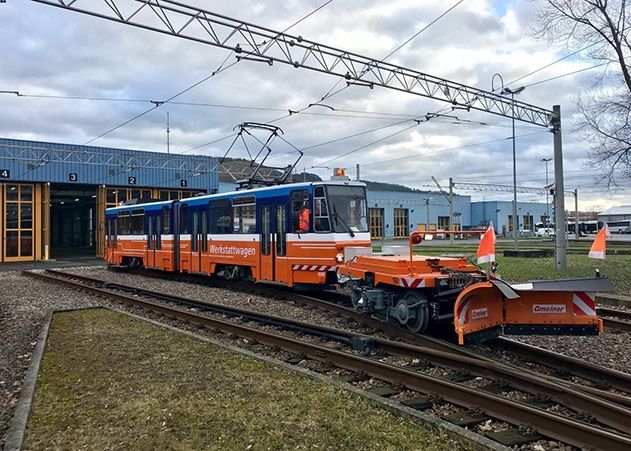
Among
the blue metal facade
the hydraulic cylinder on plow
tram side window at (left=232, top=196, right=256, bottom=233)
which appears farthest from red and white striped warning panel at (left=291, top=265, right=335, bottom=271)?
the blue metal facade

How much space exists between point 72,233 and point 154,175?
27409mm

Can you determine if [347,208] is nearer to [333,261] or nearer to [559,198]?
[333,261]

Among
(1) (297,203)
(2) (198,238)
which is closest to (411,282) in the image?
(1) (297,203)

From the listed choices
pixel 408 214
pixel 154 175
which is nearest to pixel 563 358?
pixel 154 175

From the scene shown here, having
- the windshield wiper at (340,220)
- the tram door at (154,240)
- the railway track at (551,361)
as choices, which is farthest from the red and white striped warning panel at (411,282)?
the tram door at (154,240)

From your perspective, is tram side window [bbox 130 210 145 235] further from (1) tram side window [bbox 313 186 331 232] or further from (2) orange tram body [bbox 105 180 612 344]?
(1) tram side window [bbox 313 186 331 232]

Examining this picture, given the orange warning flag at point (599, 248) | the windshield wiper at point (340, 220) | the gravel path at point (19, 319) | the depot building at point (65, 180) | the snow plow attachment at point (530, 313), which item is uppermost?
the depot building at point (65, 180)

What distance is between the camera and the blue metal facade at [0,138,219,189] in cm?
3108

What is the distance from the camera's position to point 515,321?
7414mm

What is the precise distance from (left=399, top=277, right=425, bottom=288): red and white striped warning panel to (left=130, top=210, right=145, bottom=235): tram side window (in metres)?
15.9

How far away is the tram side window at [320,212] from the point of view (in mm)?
12711

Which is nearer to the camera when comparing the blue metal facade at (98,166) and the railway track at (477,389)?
the railway track at (477,389)

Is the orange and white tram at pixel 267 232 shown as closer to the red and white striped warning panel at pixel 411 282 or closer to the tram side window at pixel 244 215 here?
the tram side window at pixel 244 215

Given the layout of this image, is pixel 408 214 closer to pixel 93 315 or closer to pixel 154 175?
pixel 154 175
